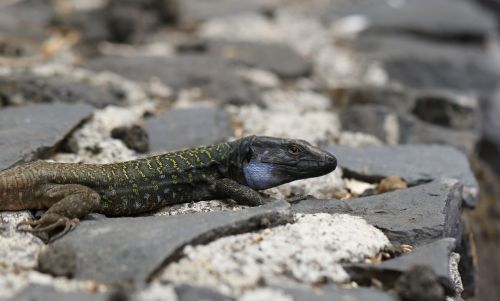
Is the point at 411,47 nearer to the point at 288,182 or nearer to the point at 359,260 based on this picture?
the point at 288,182

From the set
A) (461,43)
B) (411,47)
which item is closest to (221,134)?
(411,47)

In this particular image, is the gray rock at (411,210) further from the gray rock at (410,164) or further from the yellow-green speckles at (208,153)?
the yellow-green speckles at (208,153)

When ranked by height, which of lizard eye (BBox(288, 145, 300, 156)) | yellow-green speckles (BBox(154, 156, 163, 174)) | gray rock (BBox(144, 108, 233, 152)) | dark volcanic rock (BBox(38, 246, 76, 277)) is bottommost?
gray rock (BBox(144, 108, 233, 152))


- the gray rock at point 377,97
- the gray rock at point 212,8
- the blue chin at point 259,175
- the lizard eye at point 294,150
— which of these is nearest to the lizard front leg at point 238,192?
the blue chin at point 259,175

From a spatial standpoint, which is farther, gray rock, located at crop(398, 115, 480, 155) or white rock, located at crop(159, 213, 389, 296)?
gray rock, located at crop(398, 115, 480, 155)

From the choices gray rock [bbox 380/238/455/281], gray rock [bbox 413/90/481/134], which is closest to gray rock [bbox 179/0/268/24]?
gray rock [bbox 413/90/481/134]

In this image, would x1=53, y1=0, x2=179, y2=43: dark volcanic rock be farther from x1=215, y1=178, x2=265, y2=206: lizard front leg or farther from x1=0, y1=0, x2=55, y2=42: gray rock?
x1=215, y1=178, x2=265, y2=206: lizard front leg

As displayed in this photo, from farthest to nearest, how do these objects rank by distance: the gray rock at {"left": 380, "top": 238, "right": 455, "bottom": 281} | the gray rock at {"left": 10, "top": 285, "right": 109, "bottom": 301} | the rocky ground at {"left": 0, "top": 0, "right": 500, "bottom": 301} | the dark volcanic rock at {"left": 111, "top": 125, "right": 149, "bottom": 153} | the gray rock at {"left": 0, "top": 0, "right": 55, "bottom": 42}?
the gray rock at {"left": 0, "top": 0, "right": 55, "bottom": 42}
the dark volcanic rock at {"left": 111, "top": 125, "right": 149, "bottom": 153}
the gray rock at {"left": 380, "top": 238, "right": 455, "bottom": 281}
the rocky ground at {"left": 0, "top": 0, "right": 500, "bottom": 301}
the gray rock at {"left": 10, "top": 285, "right": 109, "bottom": 301}
